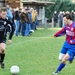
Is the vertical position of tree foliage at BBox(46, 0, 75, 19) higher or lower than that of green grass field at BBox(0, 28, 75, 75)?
lower

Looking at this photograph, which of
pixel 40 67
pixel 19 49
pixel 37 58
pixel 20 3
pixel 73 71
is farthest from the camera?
pixel 20 3

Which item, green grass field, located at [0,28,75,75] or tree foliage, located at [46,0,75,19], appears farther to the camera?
tree foliage, located at [46,0,75,19]

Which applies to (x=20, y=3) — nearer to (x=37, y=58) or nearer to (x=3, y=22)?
(x=37, y=58)

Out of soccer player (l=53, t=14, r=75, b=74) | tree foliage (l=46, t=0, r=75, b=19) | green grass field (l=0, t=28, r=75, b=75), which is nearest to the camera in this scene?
soccer player (l=53, t=14, r=75, b=74)

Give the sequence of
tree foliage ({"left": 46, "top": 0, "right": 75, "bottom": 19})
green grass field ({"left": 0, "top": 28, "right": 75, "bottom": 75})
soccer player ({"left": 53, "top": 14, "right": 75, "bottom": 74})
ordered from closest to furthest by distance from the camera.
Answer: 1. soccer player ({"left": 53, "top": 14, "right": 75, "bottom": 74})
2. green grass field ({"left": 0, "top": 28, "right": 75, "bottom": 75})
3. tree foliage ({"left": 46, "top": 0, "right": 75, "bottom": 19})

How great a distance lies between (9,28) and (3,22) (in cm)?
61

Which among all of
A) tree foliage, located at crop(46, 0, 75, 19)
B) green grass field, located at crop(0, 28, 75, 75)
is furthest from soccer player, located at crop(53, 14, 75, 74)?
tree foliage, located at crop(46, 0, 75, 19)

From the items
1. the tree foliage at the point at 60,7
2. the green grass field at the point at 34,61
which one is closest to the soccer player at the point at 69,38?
the green grass field at the point at 34,61

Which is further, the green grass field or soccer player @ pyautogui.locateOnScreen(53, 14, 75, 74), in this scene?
the green grass field

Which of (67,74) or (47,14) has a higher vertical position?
(67,74)

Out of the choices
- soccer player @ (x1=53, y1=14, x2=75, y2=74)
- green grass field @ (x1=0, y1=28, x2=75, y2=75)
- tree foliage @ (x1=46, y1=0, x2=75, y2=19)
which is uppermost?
soccer player @ (x1=53, y1=14, x2=75, y2=74)

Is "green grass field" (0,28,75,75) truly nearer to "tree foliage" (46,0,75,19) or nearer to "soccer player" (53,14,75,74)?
"soccer player" (53,14,75,74)

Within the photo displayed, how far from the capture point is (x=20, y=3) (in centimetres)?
3656

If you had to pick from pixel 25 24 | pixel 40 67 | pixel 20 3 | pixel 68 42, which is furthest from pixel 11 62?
pixel 20 3
